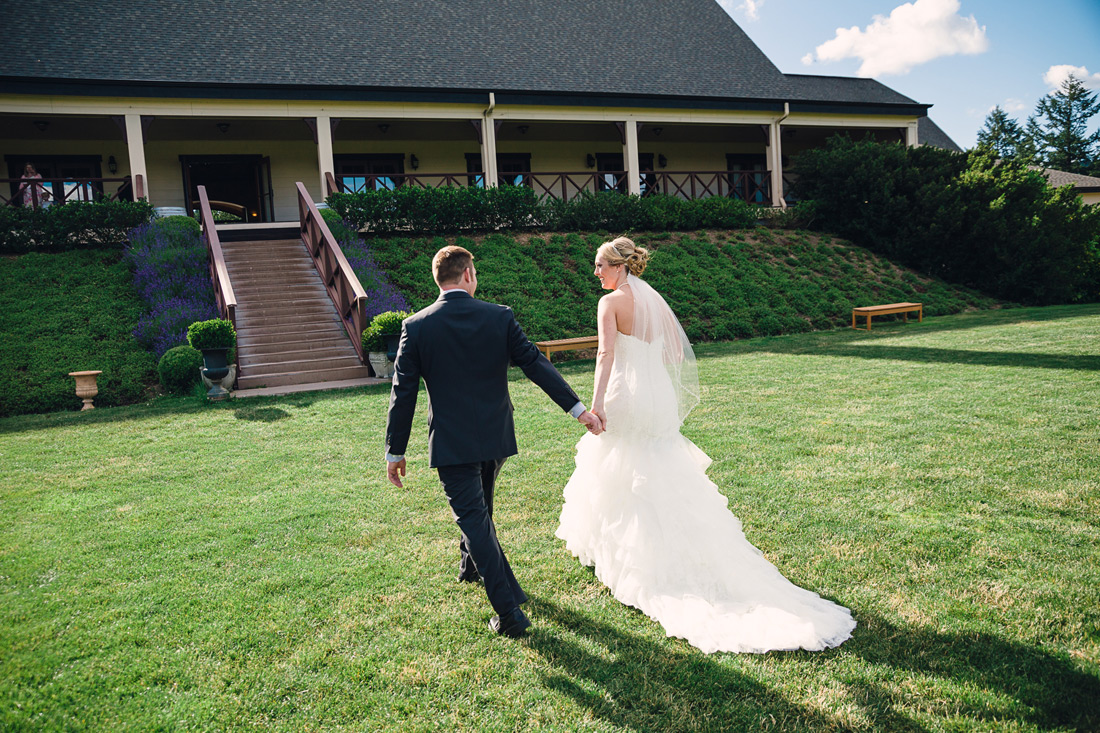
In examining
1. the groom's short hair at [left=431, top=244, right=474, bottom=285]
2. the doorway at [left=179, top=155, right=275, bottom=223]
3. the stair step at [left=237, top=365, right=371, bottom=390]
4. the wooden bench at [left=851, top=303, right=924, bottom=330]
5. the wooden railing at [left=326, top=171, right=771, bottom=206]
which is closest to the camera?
the groom's short hair at [left=431, top=244, right=474, bottom=285]

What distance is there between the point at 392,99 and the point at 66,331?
32.3 feet

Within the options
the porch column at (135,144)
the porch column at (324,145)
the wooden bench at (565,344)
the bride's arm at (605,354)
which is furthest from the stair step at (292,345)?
the bride's arm at (605,354)

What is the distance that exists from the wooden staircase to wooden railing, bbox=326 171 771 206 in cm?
409

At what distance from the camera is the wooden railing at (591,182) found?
774 inches

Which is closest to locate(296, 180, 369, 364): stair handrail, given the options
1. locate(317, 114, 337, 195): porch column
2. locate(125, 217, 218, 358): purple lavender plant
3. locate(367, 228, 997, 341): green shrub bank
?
Answer: locate(367, 228, 997, 341): green shrub bank

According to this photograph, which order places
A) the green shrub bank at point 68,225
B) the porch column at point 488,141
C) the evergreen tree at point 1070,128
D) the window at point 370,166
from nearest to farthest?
1. the green shrub bank at point 68,225
2. the porch column at point 488,141
3. the window at point 370,166
4. the evergreen tree at point 1070,128

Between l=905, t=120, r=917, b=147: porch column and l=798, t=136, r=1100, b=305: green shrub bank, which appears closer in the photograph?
l=798, t=136, r=1100, b=305: green shrub bank

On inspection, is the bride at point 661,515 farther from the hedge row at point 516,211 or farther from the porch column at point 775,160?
the porch column at point 775,160

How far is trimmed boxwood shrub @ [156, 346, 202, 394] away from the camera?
32.4 feet

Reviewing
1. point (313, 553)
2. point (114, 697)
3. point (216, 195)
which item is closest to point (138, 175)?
point (216, 195)

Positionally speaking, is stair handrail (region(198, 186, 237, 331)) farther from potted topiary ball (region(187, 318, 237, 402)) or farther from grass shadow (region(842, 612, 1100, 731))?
grass shadow (region(842, 612, 1100, 731))

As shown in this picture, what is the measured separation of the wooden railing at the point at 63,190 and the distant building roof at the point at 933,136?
29.1m

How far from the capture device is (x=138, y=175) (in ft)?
51.8

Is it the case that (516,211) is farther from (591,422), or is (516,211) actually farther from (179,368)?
(591,422)
